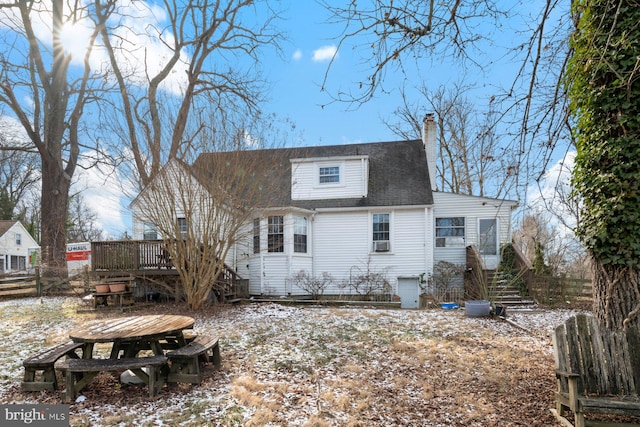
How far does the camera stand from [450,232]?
53.1 ft

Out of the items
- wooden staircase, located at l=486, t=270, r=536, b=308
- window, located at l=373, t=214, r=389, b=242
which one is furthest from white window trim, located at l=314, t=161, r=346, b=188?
wooden staircase, located at l=486, t=270, r=536, b=308

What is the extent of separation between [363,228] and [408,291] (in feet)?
9.85

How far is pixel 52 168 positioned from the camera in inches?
711

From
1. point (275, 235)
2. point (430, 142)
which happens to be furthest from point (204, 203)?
point (430, 142)

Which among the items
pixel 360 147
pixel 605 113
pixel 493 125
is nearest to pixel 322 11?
pixel 493 125

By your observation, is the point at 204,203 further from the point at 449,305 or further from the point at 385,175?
the point at 385,175

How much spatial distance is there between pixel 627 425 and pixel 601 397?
373 millimetres

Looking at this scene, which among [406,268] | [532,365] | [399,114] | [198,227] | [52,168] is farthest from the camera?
[399,114]

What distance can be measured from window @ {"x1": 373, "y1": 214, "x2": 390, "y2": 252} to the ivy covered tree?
1078 centimetres

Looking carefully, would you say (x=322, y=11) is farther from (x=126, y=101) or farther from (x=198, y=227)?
(x=126, y=101)

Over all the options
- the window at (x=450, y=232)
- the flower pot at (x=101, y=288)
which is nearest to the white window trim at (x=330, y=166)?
the window at (x=450, y=232)

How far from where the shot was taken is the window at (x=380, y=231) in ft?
51.0

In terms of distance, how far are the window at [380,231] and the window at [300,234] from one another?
2.82m

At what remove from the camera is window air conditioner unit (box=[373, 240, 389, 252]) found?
609 inches
